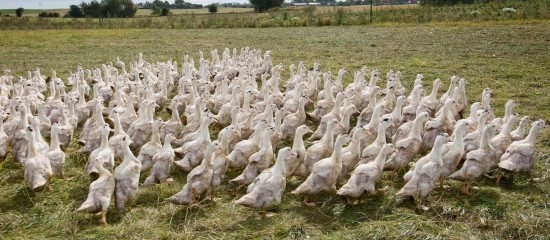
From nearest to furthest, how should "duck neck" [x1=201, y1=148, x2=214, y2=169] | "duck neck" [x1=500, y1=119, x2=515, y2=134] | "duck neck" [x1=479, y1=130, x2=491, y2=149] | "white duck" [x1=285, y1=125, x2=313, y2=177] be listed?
"duck neck" [x1=201, y1=148, x2=214, y2=169], "duck neck" [x1=479, y1=130, x2=491, y2=149], "white duck" [x1=285, y1=125, x2=313, y2=177], "duck neck" [x1=500, y1=119, x2=515, y2=134]

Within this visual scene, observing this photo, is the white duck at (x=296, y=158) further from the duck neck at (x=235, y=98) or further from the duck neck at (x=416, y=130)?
the duck neck at (x=235, y=98)

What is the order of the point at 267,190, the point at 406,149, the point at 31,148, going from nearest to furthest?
the point at 267,190 → the point at 31,148 → the point at 406,149

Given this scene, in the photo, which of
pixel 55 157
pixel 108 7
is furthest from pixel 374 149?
pixel 108 7

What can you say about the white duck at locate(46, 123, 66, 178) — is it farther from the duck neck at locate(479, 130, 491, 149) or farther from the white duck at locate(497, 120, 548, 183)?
the white duck at locate(497, 120, 548, 183)

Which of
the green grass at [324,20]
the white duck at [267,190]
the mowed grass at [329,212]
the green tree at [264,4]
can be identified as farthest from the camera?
the green tree at [264,4]

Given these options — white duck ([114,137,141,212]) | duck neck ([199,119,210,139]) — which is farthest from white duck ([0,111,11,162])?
duck neck ([199,119,210,139])

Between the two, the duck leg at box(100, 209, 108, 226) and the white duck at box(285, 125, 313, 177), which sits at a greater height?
the white duck at box(285, 125, 313, 177)

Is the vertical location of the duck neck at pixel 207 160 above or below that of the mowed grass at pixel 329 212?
above

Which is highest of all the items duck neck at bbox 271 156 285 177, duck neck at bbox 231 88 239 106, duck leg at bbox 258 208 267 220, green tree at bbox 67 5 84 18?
green tree at bbox 67 5 84 18

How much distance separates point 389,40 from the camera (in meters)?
23.2

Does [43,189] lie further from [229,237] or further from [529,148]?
[529,148]

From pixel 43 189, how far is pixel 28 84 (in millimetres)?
5577

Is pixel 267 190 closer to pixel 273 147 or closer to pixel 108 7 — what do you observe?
pixel 273 147

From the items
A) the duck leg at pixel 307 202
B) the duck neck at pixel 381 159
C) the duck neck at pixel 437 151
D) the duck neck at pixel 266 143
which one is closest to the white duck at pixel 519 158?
the duck neck at pixel 437 151
